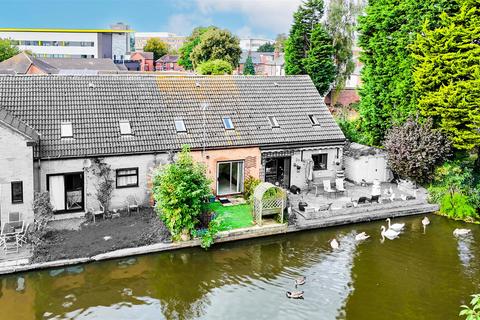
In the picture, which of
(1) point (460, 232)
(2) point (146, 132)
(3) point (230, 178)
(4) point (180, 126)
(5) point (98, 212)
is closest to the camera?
(5) point (98, 212)

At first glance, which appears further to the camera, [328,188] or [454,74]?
[454,74]

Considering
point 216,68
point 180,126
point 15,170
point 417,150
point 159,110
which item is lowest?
point 15,170

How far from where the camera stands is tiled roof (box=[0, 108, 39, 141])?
17766mm

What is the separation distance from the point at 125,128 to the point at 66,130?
8.34ft

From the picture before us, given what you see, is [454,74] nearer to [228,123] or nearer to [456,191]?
[456,191]

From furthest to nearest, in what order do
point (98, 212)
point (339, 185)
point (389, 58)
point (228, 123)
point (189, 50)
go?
1. point (189, 50)
2. point (389, 58)
3. point (339, 185)
4. point (228, 123)
5. point (98, 212)

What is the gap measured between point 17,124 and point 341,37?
4274cm

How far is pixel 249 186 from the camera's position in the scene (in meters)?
22.8

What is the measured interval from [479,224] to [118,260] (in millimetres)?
16571

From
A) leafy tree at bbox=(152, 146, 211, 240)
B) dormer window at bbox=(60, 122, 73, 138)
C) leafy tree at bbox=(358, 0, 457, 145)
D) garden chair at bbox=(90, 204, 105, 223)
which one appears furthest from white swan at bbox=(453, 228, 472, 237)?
dormer window at bbox=(60, 122, 73, 138)

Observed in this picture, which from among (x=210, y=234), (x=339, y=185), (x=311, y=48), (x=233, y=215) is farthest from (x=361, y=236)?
(x=311, y=48)

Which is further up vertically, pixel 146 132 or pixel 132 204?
pixel 146 132

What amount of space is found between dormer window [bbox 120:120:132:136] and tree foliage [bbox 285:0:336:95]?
31.3 m

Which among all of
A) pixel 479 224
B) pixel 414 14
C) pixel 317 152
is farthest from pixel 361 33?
pixel 479 224
